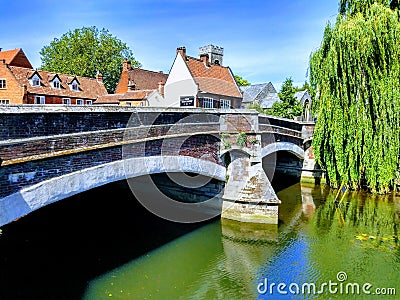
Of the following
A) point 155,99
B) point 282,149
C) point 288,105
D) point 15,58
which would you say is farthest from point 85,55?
point 282,149

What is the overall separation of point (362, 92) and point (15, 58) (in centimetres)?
3253

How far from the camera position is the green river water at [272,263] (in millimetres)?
7617

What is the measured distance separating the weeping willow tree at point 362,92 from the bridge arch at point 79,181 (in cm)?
685

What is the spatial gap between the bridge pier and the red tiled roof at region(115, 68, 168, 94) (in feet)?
84.1

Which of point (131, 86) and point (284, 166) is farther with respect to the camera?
point (131, 86)

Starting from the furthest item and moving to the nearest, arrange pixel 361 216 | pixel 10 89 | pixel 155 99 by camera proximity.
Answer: pixel 155 99 < pixel 10 89 < pixel 361 216

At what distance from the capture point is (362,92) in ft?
45.8

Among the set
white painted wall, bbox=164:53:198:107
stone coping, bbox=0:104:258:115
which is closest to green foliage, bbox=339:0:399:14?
stone coping, bbox=0:104:258:115

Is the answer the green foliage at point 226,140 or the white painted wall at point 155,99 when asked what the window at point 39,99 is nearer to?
the white painted wall at point 155,99

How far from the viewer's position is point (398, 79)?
13.6 metres

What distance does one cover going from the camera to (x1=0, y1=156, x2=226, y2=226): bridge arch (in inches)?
227

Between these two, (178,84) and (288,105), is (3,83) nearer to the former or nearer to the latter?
(178,84)

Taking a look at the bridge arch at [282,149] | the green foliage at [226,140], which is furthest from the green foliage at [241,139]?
the bridge arch at [282,149]

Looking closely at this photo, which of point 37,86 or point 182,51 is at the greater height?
point 182,51
